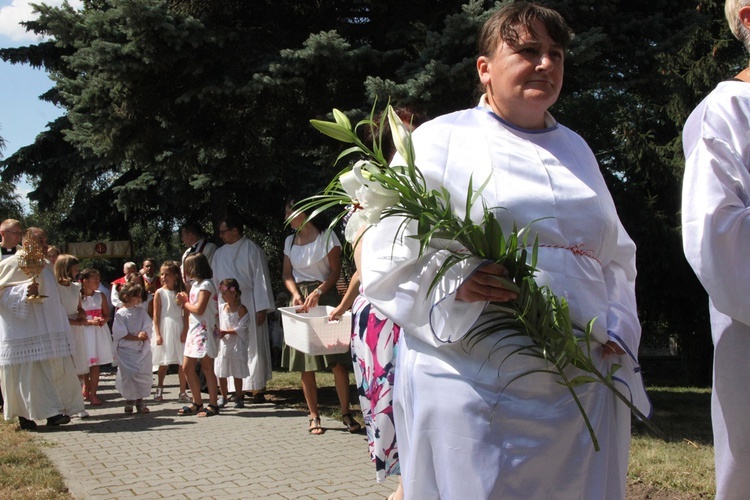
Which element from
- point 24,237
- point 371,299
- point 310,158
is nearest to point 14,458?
point 24,237

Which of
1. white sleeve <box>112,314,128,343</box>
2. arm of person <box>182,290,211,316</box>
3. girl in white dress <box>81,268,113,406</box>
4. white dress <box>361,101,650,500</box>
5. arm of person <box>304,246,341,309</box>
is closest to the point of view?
white dress <box>361,101,650,500</box>

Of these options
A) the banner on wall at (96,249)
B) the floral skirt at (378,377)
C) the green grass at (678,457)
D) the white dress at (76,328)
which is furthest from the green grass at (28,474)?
the banner on wall at (96,249)

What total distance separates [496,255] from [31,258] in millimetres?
7391

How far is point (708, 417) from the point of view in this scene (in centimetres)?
912

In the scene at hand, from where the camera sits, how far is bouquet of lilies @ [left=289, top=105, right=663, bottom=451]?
8.96 feet

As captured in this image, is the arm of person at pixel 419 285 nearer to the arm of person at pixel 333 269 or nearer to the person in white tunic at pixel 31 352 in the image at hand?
the arm of person at pixel 333 269

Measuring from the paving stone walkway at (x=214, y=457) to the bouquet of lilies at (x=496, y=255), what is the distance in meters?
3.19

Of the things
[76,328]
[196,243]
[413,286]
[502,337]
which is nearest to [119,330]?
[76,328]

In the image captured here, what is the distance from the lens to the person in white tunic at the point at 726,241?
8.77ft

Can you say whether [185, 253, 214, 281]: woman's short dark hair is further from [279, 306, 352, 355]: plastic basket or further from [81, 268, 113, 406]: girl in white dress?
[279, 306, 352, 355]: plastic basket

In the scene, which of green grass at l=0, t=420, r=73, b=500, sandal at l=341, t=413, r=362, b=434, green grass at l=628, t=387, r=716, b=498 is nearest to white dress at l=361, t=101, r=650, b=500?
green grass at l=628, t=387, r=716, b=498

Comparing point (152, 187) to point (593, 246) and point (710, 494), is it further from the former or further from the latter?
point (593, 246)

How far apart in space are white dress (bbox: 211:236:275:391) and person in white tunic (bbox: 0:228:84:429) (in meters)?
1.97

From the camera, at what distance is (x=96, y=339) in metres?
12.2
